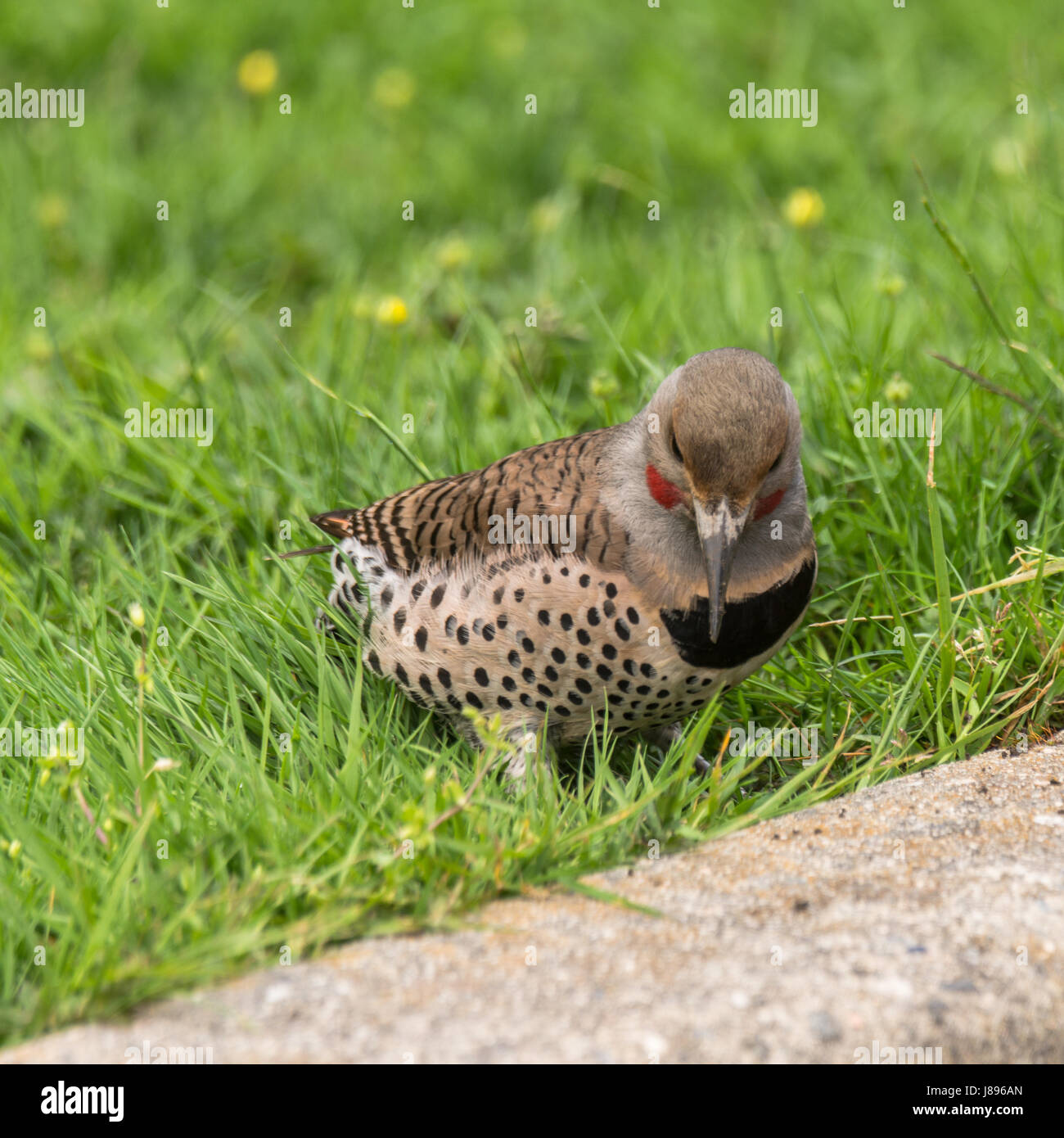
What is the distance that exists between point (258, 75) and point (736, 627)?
6.41m

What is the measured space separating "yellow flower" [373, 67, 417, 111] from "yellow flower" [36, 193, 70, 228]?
6.79ft

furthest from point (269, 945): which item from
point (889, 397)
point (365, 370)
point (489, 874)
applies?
point (365, 370)

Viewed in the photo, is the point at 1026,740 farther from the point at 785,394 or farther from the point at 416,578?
the point at 416,578

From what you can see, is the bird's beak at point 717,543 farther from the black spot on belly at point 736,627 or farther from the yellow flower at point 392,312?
the yellow flower at point 392,312

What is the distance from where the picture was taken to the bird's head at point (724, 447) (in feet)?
11.6

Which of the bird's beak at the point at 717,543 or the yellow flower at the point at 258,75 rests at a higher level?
the yellow flower at the point at 258,75

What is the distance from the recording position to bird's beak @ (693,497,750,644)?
140 inches

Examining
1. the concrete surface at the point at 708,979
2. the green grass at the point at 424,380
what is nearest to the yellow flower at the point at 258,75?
the green grass at the point at 424,380

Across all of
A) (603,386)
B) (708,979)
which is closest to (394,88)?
(603,386)

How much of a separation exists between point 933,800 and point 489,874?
127 cm

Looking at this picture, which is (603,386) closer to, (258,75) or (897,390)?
(897,390)

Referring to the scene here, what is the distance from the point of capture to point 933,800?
366 cm

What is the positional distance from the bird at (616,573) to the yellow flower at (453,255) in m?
2.45

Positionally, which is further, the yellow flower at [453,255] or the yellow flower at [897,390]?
the yellow flower at [453,255]
